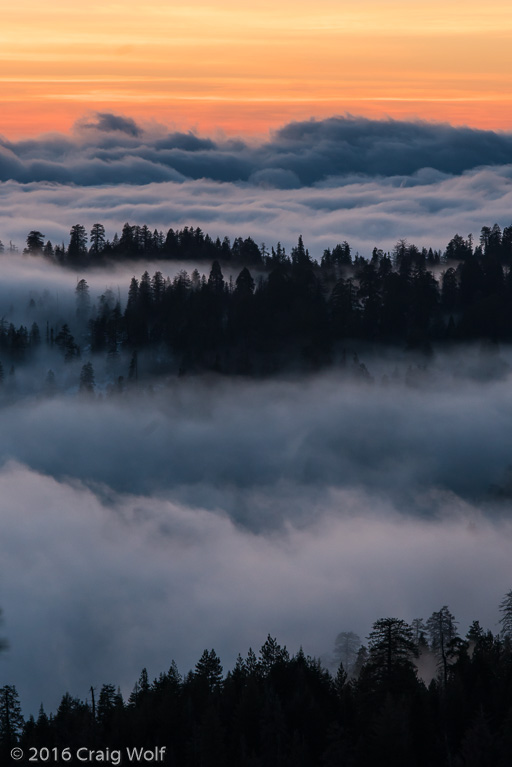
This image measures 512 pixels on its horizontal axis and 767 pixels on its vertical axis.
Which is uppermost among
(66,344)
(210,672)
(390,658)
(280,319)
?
(280,319)

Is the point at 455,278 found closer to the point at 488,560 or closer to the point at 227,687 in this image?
the point at 488,560

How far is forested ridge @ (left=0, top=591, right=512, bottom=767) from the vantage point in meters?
54.8

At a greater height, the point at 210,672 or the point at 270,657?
the point at 270,657

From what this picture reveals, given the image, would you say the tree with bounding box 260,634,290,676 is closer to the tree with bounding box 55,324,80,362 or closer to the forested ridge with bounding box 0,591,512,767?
the forested ridge with bounding box 0,591,512,767

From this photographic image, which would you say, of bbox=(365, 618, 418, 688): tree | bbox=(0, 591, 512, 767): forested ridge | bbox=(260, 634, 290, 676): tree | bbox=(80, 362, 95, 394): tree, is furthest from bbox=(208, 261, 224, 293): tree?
bbox=(365, 618, 418, 688): tree

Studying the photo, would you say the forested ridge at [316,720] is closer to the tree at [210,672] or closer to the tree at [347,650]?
the tree at [210,672]

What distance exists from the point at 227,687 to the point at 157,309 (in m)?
133

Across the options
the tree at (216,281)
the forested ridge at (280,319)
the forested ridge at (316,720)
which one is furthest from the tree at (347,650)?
the tree at (216,281)

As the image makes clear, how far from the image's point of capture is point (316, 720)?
60.1 m

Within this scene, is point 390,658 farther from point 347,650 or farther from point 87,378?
point 87,378

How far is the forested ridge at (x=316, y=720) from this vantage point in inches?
2157

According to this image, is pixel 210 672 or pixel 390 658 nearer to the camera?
pixel 390 658

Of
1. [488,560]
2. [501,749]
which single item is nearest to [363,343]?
[488,560]

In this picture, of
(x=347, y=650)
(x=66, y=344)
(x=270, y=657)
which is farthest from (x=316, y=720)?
(x=66, y=344)
